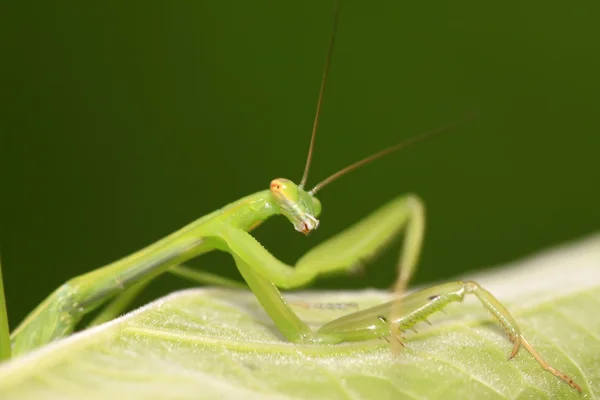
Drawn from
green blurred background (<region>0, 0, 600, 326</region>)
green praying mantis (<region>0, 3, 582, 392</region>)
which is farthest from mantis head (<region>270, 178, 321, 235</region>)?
green blurred background (<region>0, 0, 600, 326</region>)

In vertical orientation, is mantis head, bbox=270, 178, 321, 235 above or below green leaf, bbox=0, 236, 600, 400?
above

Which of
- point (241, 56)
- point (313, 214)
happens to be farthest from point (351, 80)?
point (313, 214)

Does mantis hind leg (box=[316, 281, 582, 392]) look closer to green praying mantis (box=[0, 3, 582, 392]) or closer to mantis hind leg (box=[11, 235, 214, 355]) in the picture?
green praying mantis (box=[0, 3, 582, 392])

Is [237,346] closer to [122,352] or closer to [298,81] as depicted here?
[122,352]

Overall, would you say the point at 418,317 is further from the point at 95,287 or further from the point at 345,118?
the point at 345,118

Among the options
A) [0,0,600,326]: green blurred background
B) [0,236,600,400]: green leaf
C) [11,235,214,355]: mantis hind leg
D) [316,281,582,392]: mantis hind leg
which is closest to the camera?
[0,236,600,400]: green leaf

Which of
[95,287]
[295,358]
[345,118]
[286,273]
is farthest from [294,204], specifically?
[345,118]
